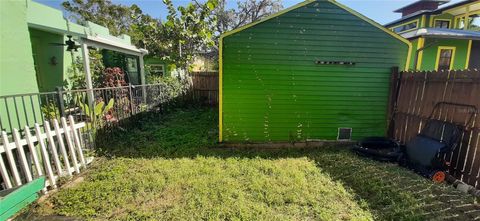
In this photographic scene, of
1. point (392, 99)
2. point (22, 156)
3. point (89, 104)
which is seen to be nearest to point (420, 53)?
point (392, 99)

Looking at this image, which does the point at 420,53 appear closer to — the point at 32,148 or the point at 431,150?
the point at 431,150

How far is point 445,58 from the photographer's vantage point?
12602mm

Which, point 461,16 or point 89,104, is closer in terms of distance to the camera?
point 89,104

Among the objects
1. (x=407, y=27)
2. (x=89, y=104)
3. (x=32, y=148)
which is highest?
(x=407, y=27)

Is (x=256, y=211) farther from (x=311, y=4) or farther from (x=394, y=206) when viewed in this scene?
(x=311, y=4)

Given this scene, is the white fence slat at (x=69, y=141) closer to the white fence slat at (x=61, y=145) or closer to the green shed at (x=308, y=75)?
the white fence slat at (x=61, y=145)

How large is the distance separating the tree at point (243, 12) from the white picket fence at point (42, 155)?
20780mm

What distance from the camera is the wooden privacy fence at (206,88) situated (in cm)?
1069

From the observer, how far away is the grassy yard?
2934 millimetres

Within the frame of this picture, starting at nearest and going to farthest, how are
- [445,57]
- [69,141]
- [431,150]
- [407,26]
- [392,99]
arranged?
1. [69,141]
2. [431,150]
3. [392,99]
4. [445,57]
5. [407,26]

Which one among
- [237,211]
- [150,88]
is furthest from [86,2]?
[237,211]

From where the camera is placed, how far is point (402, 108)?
204 inches

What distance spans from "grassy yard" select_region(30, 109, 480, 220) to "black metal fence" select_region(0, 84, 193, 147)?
731 millimetres

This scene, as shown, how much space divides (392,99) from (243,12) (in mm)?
21113
